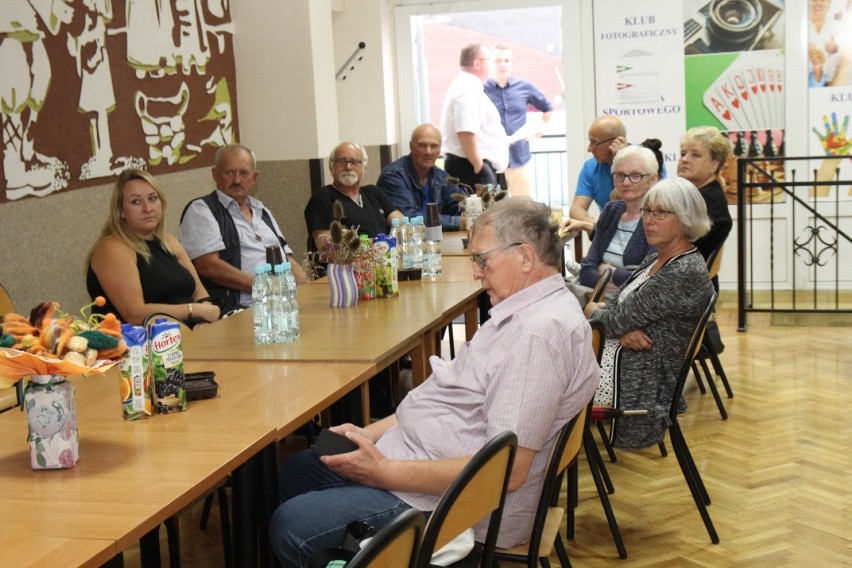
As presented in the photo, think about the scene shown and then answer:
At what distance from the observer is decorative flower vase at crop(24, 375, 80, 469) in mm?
2150

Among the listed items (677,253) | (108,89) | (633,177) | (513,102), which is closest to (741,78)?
(513,102)

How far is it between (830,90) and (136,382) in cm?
679

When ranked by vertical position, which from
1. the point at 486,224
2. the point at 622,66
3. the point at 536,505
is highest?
the point at 622,66

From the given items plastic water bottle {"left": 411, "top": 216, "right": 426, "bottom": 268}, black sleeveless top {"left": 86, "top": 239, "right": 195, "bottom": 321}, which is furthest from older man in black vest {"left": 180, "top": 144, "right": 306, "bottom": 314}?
plastic water bottle {"left": 411, "top": 216, "right": 426, "bottom": 268}

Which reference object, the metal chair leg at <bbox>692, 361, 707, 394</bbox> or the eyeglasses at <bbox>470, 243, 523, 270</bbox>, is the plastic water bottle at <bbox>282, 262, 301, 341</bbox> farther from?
the metal chair leg at <bbox>692, 361, 707, 394</bbox>

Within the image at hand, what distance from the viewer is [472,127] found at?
7.91 m

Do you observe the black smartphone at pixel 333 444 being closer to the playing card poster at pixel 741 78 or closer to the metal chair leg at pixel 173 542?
the metal chair leg at pixel 173 542

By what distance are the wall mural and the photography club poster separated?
435 centimetres

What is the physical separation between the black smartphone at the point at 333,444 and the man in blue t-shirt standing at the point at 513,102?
240 inches

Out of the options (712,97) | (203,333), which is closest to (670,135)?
(712,97)

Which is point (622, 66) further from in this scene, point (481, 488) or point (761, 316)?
point (481, 488)

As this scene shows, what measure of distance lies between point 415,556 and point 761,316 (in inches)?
244

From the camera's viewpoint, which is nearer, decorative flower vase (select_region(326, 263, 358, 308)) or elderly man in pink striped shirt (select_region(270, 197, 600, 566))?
elderly man in pink striped shirt (select_region(270, 197, 600, 566))

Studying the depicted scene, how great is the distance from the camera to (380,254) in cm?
418
